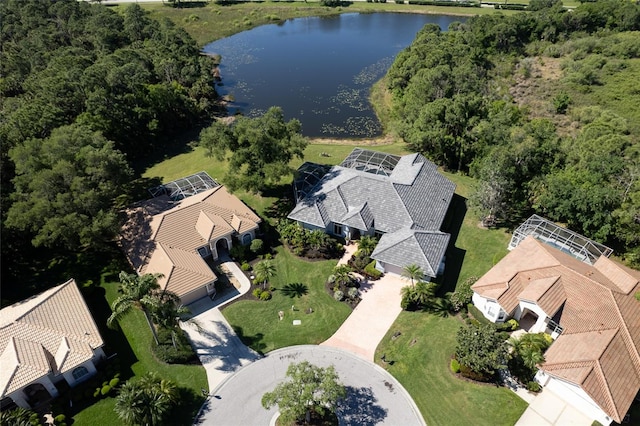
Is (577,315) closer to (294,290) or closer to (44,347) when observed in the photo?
(294,290)

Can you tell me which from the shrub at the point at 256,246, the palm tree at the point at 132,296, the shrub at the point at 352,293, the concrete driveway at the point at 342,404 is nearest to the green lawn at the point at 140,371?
the concrete driveway at the point at 342,404

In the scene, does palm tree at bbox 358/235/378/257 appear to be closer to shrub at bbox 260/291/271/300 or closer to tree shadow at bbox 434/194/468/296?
tree shadow at bbox 434/194/468/296

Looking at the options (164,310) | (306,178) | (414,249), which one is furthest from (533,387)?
(306,178)

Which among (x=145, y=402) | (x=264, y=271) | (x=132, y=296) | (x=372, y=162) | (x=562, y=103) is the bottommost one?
(x=145, y=402)

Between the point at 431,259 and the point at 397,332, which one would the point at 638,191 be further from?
the point at 397,332

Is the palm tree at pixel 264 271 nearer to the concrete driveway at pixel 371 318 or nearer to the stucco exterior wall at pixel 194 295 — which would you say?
the stucco exterior wall at pixel 194 295

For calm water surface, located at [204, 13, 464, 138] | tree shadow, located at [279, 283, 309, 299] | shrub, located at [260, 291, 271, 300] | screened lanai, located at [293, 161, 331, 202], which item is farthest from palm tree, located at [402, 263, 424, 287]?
calm water surface, located at [204, 13, 464, 138]

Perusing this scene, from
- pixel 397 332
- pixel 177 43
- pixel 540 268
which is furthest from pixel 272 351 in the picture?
pixel 177 43
